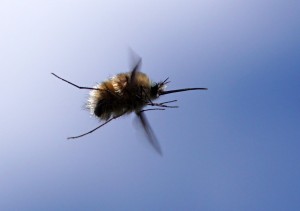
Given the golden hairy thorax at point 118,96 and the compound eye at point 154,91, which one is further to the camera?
the compound eye at point 154,91

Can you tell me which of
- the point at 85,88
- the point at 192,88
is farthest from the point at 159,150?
the point at 85,88

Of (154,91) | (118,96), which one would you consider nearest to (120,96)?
(118,96)

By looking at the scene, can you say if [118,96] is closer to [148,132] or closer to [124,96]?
[124,96]

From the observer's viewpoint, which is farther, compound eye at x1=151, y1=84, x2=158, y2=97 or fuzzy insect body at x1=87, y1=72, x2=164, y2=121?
compound eye at x1=151, y1=84, x2=158, y2=97

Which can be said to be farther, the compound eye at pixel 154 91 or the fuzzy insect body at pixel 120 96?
the compound eye at pixel 154 91

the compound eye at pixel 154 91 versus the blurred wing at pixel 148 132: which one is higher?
the compound eye at pixel 154 91

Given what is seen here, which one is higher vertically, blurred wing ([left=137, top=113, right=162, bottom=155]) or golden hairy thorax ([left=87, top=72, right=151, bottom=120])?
golden hairy thorax ([left=87, top=72, right=151, bottom=120])

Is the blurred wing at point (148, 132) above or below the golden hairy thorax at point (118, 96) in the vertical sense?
below

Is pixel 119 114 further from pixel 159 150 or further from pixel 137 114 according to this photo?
pixel 159 150
